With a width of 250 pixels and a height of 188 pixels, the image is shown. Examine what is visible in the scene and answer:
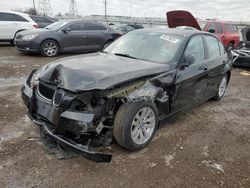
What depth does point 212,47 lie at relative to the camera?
4.83 meters

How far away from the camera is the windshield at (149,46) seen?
12.6 feet

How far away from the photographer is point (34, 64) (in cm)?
834

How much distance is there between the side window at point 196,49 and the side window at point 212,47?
30 centimetres

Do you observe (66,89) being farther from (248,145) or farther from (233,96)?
(233,96)

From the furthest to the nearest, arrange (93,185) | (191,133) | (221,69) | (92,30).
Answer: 1. (92,30)
2. (221,69)
3. (191,133)
4. (93,185)

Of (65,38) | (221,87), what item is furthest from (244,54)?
(65,38)

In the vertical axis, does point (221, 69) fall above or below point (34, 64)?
above

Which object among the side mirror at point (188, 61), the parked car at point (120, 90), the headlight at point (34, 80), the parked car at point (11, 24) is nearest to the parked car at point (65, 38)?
the parked car at point (11, 24)

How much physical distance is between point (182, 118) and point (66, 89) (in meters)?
2.39

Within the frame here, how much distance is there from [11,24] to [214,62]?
1048 cm

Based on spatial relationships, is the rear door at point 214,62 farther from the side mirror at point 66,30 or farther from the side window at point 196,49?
the side mirror at point 66,30

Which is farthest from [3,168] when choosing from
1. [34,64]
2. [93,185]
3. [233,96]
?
[34,64]

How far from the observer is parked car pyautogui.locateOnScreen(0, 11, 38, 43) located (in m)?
11.9

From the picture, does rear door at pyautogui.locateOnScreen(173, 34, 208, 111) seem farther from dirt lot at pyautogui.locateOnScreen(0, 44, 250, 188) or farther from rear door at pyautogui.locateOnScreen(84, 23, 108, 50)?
rear door at pyautogui.locateOnScreen(84, 23, 108, 50)
